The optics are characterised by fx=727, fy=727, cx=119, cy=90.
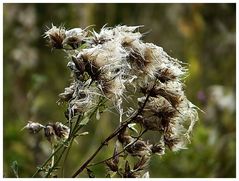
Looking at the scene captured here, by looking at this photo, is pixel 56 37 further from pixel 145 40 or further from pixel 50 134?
pixel 145 40

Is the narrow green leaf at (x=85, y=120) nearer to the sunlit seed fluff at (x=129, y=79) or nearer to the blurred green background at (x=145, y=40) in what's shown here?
the sunlit seed fluff at (x=129, y=79)

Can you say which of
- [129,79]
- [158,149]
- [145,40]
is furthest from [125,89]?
[145,40]

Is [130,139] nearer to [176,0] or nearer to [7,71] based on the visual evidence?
[7,71]

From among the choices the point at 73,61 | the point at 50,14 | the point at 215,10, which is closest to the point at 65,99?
the point at 73,61

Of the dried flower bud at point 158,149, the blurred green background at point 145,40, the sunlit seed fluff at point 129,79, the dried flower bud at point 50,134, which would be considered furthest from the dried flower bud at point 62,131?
the blurred green background at point 145,40

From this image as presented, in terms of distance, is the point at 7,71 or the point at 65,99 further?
the point at 7,71
